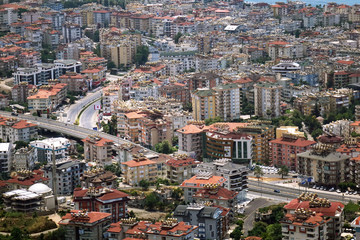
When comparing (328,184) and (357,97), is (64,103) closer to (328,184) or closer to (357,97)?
(357,97)

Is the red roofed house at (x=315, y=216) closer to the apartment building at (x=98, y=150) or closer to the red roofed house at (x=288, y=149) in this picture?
the red roofed house at (x=288, y=149)

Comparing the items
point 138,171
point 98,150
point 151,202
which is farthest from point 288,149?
point 151,202

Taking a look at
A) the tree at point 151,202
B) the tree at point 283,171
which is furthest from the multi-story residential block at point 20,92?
the tree at point 151,202

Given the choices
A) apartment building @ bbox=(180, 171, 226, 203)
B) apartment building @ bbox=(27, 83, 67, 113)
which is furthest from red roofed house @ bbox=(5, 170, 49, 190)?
apartment building @ bbox=(27, 83, 67, 113)

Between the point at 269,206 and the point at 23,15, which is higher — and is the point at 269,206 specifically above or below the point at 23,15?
below

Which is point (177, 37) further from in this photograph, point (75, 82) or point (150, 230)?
point (150, 230)

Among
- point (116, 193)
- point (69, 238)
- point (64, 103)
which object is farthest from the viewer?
point (64, 103)

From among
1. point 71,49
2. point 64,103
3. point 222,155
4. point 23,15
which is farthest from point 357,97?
point 23,15
